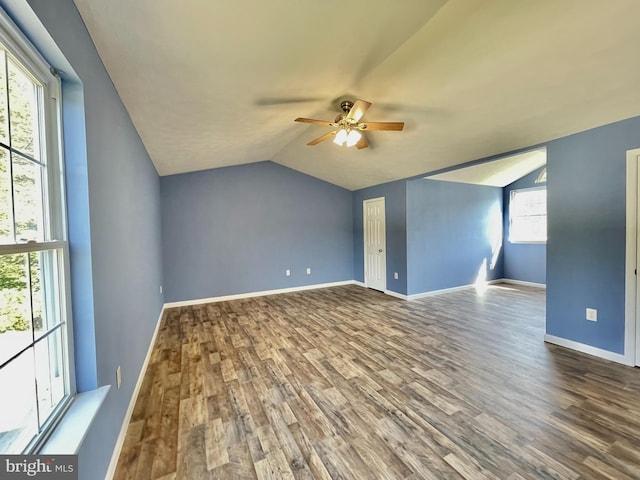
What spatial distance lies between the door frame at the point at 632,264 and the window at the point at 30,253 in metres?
4.13

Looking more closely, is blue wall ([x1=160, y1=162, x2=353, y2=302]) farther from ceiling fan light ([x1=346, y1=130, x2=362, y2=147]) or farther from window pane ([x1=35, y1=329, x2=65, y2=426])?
window pane ([x1=35, y1=329, x2=65, y2=426])

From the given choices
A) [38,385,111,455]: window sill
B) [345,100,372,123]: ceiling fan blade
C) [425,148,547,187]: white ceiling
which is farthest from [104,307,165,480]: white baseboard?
[425,148,547,187]: white ceiling

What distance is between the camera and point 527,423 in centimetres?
174

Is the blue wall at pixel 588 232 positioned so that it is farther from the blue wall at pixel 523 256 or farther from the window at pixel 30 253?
the window at pixel 30 253

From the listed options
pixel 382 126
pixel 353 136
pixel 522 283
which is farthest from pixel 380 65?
pixel 522 283

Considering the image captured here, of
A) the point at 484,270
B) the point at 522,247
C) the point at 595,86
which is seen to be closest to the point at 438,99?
the point at 595,86

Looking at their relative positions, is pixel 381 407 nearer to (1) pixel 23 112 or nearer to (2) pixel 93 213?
(2) pixel 93 213

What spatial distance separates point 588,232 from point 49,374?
4239 mm

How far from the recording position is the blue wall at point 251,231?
4781mm

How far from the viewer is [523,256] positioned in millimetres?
5879

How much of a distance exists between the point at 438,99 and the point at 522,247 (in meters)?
5.01

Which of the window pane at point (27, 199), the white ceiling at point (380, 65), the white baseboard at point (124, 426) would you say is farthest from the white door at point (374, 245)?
the window pane at point (27, 199)

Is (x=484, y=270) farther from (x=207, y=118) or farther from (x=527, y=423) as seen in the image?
(x=207, y=118)

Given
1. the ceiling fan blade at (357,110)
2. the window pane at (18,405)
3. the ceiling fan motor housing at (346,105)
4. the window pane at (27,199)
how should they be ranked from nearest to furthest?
the window pane at (18,405) < the window pane at (27,199) < the ceiling fan blade at (357,110) < the ceiling fan motor housing at (346,105)
